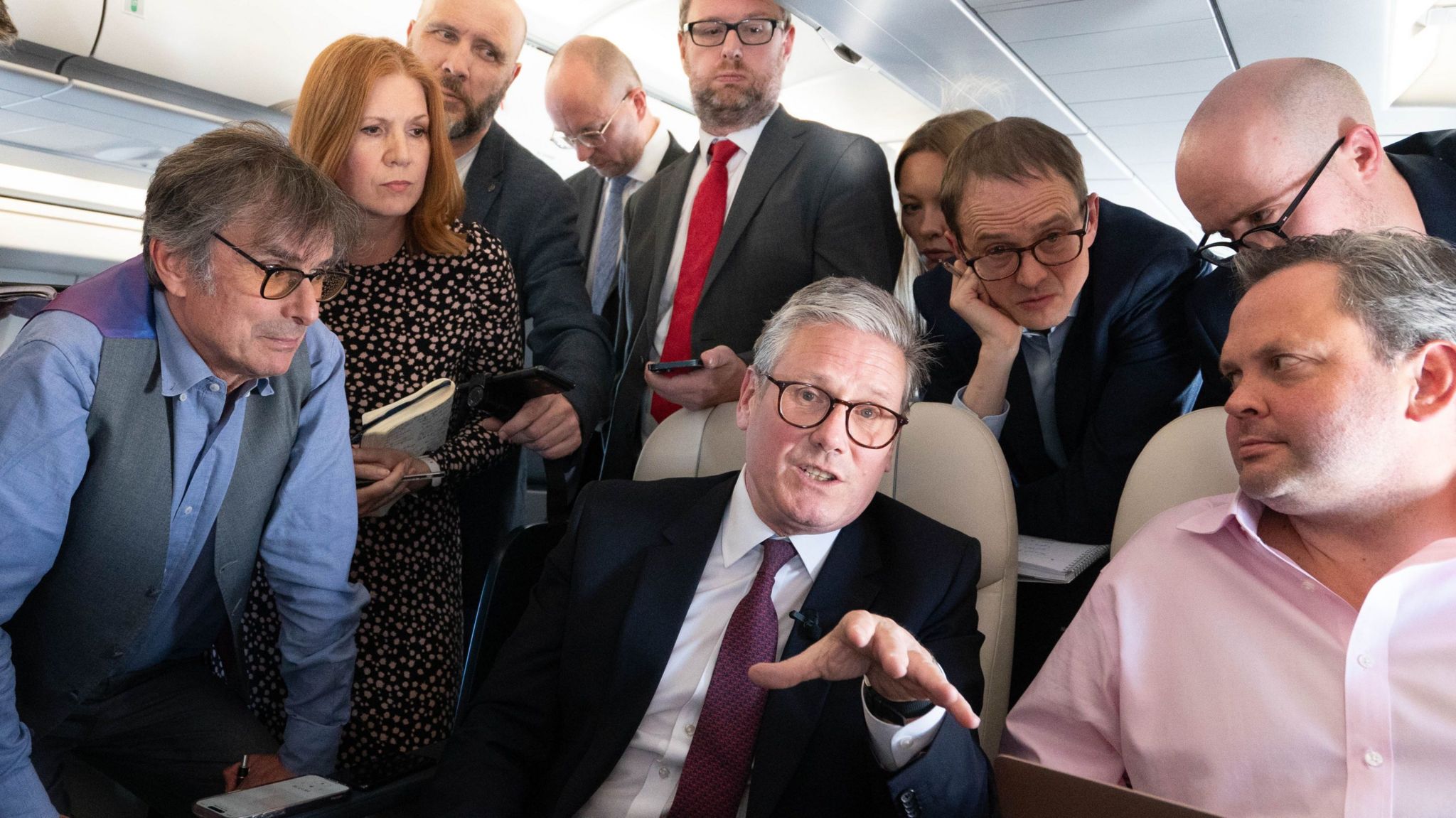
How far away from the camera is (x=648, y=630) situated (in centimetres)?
190

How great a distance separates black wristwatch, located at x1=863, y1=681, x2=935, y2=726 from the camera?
1.46 metres

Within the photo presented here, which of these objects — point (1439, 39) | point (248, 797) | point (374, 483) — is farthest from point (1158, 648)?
point (1439, 39)

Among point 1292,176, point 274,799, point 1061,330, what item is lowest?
point 274,799

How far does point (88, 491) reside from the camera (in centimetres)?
179

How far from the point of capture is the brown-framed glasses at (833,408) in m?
1.93

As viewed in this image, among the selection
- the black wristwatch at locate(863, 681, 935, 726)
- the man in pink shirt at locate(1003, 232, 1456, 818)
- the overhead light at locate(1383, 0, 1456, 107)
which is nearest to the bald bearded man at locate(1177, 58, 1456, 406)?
the man in pink shirt at locate(1003, 232, 1456, 818)

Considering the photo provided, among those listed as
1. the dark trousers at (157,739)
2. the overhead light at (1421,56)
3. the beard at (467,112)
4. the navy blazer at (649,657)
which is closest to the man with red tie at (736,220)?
the beard at (467,112)

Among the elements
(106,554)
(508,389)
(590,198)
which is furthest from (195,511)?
(590,198)

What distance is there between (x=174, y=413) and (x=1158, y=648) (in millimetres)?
1679

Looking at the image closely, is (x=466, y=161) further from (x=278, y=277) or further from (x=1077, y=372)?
(x=1077, y=372)

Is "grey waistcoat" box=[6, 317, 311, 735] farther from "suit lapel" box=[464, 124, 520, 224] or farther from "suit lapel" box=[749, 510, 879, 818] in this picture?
"suit lapel" box=[464, 124, 520, 224]

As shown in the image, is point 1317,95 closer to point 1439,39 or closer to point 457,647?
point 457,647

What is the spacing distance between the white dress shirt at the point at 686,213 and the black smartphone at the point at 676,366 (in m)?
0.56

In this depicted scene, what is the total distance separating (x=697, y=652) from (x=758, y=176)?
1.55 metres
